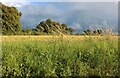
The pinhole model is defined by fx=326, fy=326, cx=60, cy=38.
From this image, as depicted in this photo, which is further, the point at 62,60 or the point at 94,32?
the point at 94,32

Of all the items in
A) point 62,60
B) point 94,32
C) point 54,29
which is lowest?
point 62,60

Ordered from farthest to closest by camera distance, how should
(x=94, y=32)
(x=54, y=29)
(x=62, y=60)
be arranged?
(x=94, y=32) < (x=54, y=29) < (x=62, y=60)

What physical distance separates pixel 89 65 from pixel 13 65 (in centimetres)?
159

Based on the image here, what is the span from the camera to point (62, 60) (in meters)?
6.89

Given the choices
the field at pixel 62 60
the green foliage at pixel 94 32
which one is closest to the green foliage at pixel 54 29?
the green foliage at pixel 94 32

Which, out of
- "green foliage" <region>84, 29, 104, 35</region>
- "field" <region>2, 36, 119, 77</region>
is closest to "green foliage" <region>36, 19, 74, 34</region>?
"green foliage" <region>84, 29, 104, 35</region>

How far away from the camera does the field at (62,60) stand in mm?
6617

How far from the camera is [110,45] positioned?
7621 mm

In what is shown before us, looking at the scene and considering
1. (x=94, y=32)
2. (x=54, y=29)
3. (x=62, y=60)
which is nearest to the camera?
(x=62, y=60)

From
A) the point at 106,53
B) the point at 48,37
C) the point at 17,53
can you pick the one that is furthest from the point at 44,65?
the point at 48,37

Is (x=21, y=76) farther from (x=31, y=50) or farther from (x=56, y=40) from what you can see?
(x=56, y=40)

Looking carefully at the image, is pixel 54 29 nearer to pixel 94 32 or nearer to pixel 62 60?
pixel 94 32

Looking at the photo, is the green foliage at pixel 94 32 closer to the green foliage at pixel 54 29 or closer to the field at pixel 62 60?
the green foliage at pixel 54 29

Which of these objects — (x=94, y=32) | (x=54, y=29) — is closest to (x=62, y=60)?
(x=54, y=29)
